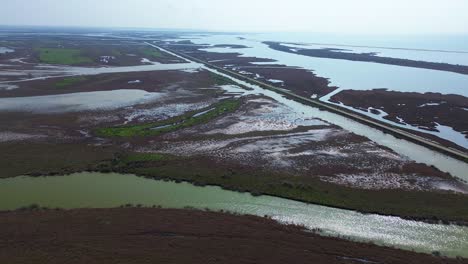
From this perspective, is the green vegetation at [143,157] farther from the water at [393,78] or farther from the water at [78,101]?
the water at [393,78]

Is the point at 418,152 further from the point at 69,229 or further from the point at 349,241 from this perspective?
the point at 69,229

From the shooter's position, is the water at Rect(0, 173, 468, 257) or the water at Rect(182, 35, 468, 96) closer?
the water at Rect(0, 173, 468, 257)

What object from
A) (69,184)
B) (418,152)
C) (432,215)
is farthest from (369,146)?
(69,184)

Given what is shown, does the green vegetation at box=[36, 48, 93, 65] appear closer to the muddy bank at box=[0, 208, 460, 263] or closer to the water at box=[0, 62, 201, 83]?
the water at box=[0, 62, 201, 83]

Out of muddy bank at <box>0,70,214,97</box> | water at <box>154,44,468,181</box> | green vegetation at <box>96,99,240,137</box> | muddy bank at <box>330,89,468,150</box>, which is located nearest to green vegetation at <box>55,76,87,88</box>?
muddy bank at <box>0,70,214,97</box>

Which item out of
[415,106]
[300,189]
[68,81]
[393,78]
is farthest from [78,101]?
[393,78]

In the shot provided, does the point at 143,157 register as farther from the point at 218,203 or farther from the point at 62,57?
the point at 62,57
